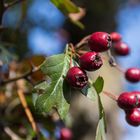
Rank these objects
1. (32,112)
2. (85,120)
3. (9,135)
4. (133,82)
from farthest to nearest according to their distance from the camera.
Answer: (85,120) < (32,112) < (9,135) < (133,82)

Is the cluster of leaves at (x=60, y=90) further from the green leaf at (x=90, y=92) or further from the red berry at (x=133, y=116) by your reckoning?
the red berry at (x=133, y=116)

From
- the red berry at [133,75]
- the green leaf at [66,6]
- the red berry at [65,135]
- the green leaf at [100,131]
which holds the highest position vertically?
the green leaf at [66,6]

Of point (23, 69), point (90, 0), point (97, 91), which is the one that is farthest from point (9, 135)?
point (90, 0)

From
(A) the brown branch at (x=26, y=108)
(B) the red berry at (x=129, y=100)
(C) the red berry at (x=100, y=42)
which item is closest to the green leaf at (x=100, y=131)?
(B) the red berry at (x=129, y=100)

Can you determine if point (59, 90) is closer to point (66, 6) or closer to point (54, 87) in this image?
point (54, 87)

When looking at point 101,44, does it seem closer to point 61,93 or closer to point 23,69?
point 61,93

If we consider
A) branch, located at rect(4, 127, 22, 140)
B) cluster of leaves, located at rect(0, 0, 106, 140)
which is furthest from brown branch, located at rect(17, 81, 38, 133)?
cluster of leaves, located at rect(0, 0, 106, 140)
